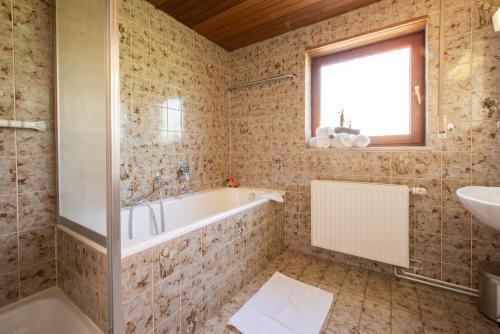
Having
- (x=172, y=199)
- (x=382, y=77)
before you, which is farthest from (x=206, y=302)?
(x=382, y=77)

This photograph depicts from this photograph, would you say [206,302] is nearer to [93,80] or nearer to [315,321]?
[315,321]

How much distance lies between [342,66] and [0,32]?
2.58 metres

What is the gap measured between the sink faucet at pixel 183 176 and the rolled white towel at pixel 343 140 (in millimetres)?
1462

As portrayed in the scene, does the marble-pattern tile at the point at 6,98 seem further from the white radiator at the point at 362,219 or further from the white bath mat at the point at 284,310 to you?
the white radiator at the point at 362,219

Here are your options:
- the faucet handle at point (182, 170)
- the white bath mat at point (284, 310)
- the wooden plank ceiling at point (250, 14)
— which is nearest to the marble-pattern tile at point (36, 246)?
the faucet handle at point (182, 170)

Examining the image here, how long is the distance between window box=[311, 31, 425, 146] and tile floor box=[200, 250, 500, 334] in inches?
46.1

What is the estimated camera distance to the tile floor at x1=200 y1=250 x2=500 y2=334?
50.3 inches

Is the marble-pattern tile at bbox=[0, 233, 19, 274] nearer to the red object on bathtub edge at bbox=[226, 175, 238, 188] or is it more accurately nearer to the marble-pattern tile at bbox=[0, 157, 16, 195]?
the marble-pattern tile at bbox=[0, 157, 16, 195]

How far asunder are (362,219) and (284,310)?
0.94 metres

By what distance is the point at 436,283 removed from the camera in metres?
1.65

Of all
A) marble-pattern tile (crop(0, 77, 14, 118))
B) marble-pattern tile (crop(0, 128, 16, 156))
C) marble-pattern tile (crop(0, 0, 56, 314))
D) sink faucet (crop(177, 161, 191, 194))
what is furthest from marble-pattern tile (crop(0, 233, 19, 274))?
sink faucet (crop(177, 161, 191, 194))

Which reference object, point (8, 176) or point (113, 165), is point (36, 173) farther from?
point (113, 165)

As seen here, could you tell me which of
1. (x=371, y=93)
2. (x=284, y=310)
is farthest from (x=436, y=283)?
(x=371, y=93)

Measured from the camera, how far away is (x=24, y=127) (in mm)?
1301
